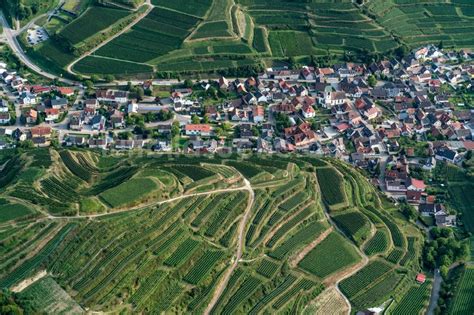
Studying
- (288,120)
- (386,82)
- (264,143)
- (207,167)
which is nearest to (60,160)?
(207,167)

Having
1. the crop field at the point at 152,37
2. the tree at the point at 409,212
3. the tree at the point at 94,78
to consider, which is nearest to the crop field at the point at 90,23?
the crop field at the point at 152,37

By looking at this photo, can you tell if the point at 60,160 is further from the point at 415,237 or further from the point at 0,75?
the point at 415,237

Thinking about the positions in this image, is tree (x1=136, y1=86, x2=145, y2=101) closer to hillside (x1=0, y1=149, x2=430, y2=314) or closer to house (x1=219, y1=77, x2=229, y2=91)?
house (x1=219, y1=77, x2=229, y2=91)

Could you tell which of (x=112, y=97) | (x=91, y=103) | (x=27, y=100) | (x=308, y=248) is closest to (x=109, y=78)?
(x=112, y=97)

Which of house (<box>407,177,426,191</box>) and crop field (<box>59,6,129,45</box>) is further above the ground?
crop field (<box>59,6,129,45</box>)

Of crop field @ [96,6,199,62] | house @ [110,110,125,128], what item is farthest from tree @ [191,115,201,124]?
crop field @ [96,6,199,62]

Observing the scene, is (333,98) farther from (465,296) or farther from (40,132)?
(40,132)

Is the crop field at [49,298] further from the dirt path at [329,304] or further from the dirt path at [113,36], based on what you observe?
the dirt path at [113,36]
